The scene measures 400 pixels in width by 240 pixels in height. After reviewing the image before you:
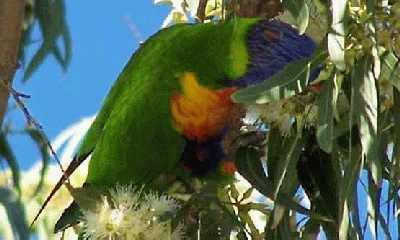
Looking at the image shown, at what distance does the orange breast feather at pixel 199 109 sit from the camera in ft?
3.93

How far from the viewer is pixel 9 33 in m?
1.07

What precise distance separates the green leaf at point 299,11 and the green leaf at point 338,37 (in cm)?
5

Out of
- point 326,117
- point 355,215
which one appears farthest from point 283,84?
point 355,215

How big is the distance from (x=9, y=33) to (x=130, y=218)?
289 mm

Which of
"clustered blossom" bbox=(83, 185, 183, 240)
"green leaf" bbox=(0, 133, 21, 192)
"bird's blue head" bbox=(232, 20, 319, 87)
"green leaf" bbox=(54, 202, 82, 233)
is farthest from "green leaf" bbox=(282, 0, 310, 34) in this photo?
"green leaf" bbox=(0, 133, 21, 192)

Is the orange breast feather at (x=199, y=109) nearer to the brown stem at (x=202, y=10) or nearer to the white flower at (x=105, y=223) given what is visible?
the brown stem at (x=202, y=10)

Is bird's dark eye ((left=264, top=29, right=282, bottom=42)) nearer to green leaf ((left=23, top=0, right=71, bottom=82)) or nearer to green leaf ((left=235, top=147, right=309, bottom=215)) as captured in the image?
green leaf ((left=235, top=147, right=309, bottom=215))

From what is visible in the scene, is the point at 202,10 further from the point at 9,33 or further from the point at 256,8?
the point at 9,33

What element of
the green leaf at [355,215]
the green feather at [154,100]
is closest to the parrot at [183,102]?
the green feather at [154,100]

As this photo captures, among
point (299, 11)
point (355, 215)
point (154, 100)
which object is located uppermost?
point (299, 11)

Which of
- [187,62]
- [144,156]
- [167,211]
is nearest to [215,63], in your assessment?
[187,62]

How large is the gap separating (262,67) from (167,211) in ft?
0.93

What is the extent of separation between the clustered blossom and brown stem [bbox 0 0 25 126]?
0.56 feet

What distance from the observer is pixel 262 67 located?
119 cm
